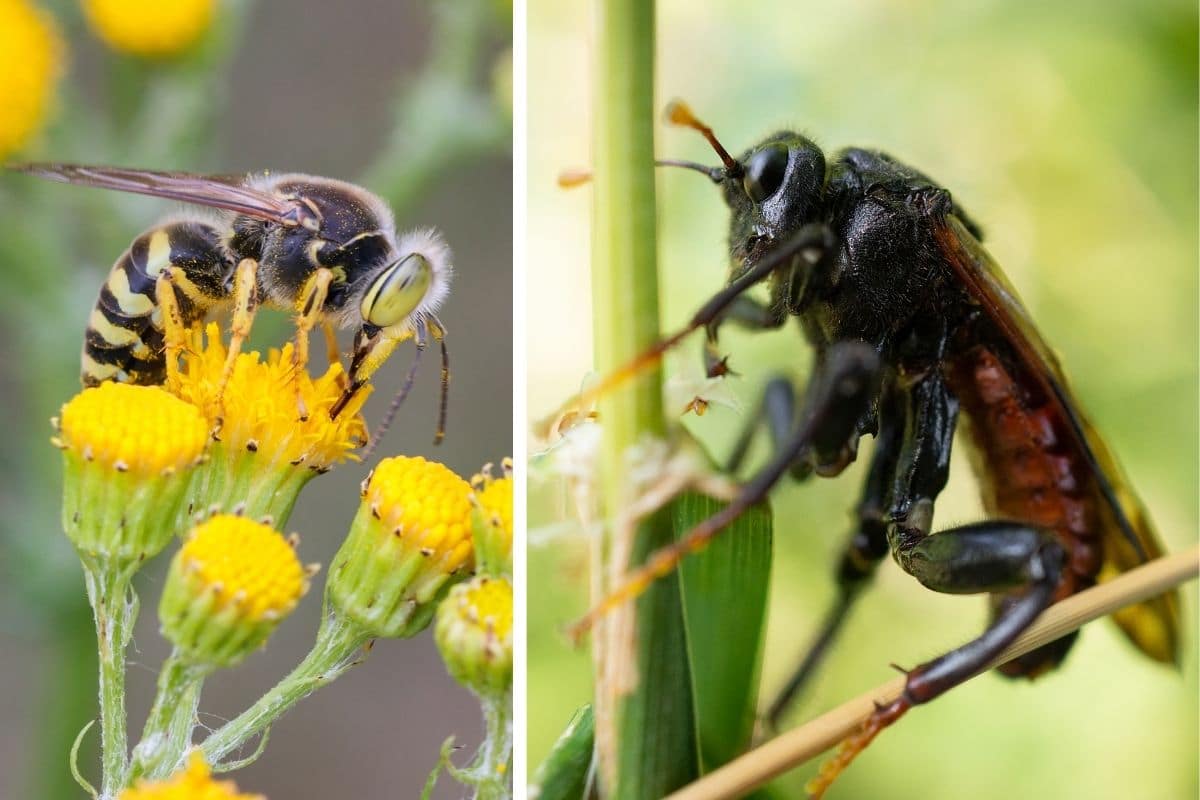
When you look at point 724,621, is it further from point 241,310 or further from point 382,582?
point 241,310

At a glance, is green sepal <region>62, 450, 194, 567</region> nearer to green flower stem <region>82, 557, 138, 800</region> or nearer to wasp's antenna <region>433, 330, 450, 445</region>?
green flower stem <region>82, 557, 138, 800</region>

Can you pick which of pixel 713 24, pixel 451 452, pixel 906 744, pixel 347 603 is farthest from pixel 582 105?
pixel 906 744

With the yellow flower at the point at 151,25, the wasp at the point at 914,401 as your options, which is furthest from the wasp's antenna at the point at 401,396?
the yellow flower at the point at 151,25

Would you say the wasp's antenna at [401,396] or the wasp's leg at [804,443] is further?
the wasp's antenna at [401,396]

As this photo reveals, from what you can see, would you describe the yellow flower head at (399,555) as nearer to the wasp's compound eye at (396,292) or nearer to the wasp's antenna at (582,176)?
the wasp's compound eye at (396,292)

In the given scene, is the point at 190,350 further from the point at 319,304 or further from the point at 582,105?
the point at 582,105

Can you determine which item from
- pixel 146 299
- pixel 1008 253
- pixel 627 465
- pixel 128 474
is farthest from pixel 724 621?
pixel 1008 253

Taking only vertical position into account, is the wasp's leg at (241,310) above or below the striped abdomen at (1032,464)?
above
